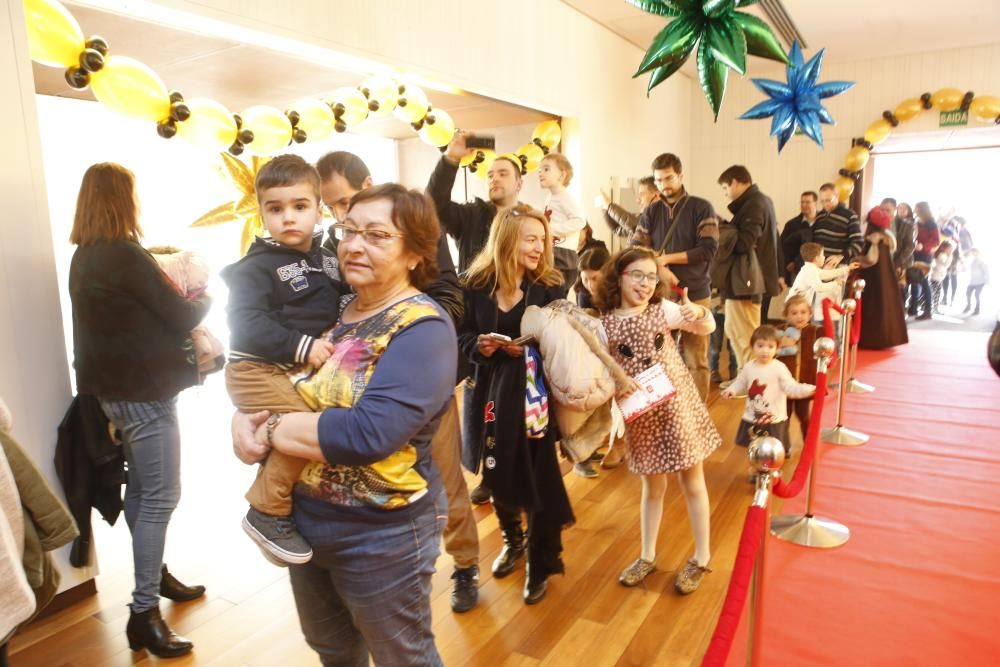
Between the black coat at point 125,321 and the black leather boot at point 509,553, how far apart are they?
1.44 meters

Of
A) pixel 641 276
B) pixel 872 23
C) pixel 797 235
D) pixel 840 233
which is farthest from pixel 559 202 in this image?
pixel 872 23

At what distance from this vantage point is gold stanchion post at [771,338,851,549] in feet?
10.1

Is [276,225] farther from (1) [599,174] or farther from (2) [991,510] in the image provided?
(1) [599,174]

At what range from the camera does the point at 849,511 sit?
3.41 metres

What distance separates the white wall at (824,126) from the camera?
8.14 m

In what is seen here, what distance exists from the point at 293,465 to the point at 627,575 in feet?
5.91

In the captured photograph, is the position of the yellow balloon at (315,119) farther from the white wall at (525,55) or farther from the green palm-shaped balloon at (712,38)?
the green palm-shaped balloon at (712,38)

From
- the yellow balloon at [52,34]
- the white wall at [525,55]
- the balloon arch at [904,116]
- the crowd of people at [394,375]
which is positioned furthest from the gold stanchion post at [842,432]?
the yellow balloon at [52,34]

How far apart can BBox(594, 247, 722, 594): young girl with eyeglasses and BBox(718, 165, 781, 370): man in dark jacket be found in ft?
9.10

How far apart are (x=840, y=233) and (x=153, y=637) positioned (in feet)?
21.7

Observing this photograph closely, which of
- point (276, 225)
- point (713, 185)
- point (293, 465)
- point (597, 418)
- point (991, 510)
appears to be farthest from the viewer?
point (713, 185)

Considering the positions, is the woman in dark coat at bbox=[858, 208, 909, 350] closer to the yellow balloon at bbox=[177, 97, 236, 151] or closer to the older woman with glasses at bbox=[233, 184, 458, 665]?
the yellow balloon at bbox=[177, 97, 236, 151]

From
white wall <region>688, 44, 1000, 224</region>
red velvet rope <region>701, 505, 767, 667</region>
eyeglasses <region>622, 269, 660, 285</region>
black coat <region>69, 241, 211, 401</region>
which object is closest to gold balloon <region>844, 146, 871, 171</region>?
white wall <region>688, 44, 1000, 224</region>

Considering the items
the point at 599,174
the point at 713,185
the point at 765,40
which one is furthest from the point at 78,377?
the point at 713,185
